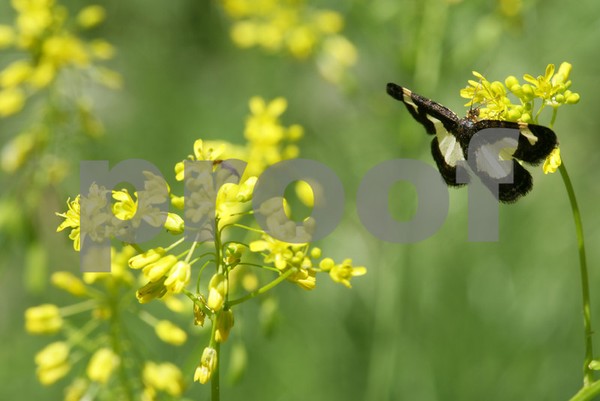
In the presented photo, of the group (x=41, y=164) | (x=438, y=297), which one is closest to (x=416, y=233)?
(x=438, y=297)

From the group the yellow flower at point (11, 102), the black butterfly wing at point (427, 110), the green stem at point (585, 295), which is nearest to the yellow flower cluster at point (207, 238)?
the black butterfly wing at point (427, 110)

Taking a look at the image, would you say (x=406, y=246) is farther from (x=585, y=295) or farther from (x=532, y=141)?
(x=532, y=141)

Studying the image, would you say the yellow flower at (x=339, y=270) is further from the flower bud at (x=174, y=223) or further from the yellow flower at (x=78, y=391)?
the yellow flower at (x=78, y=391)

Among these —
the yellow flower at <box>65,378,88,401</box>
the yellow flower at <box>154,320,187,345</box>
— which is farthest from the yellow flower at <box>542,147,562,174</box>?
the yellow flower at <box>65,378,88,401</box>

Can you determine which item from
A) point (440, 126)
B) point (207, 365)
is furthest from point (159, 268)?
point (440, 126)

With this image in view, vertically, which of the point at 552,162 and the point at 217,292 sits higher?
the point at 552,162

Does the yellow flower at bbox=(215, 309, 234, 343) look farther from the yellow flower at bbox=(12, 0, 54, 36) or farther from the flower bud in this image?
the yellow flower at bbox=(12, 0, 54, 36)
